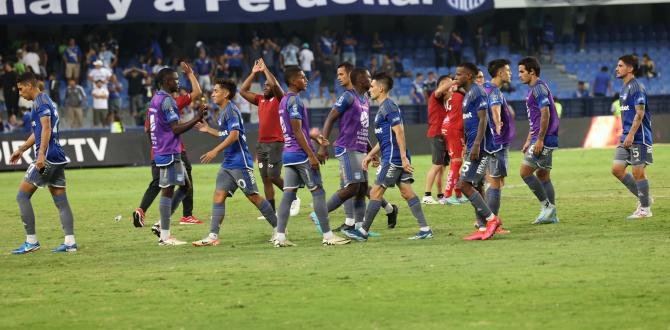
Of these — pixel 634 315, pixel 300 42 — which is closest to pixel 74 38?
pixel 300 42

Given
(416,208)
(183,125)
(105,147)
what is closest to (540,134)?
(416,208)

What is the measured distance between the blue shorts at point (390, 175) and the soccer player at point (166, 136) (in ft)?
7.54

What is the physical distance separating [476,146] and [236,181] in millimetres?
2857

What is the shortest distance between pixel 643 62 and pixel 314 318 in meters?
37.9

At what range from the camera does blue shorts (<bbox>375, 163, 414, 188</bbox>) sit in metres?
13.7

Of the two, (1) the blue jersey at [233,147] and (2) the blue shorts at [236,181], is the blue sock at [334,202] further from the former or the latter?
(1) the blue jersey at [233,147]

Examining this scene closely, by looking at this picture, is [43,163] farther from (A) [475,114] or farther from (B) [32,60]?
(B) [32,60]

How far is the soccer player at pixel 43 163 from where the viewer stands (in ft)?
44.3

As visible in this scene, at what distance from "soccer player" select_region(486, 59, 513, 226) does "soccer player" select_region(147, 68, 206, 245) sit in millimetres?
3584

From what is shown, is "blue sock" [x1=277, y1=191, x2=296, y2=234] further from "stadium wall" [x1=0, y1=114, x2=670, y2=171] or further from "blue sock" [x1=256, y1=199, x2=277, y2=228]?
"stadium wall" [x1=0, y1=114, x2=670, y2=171]

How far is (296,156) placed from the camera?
13445 millimetres

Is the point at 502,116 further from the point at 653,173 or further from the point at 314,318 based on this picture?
the point at 653,173

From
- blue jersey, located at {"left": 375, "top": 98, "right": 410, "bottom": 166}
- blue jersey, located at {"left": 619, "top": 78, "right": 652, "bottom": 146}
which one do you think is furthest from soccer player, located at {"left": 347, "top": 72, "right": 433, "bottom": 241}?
blue jersey, located at {"left": 619, "top": 78, "right": 652, "bottom": 146}

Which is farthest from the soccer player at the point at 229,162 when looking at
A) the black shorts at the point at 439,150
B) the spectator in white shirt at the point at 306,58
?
the spectator in white shirt at the point at 306,58
